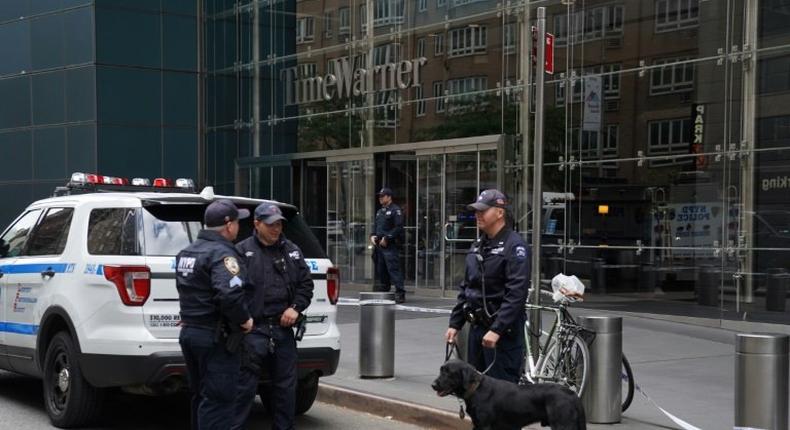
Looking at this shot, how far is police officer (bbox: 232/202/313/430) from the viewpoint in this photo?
20.0ft

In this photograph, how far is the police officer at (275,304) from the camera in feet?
20.0

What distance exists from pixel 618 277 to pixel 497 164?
10.2ft

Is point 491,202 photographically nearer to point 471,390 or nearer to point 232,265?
point 471,390

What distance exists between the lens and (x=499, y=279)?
20.1ft

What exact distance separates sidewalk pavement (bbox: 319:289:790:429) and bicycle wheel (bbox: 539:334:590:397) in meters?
0.43

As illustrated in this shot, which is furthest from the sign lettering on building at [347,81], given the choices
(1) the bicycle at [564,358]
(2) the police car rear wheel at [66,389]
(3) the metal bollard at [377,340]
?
(2) the police car rear wheel at [66,389]

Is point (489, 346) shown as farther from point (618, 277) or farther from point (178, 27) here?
point (178, 27)

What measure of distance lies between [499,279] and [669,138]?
8943 millimetres

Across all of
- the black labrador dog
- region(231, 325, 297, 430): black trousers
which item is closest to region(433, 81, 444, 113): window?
region(231, 325, 297, 430): black trousers

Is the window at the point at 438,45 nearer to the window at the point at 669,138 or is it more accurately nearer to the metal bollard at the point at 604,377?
the window at the point at 669,138

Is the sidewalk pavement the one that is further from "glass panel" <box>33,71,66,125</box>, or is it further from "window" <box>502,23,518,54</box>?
"glass panel" <box>33,71,66,125</box>

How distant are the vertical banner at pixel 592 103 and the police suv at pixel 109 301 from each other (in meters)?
8.59

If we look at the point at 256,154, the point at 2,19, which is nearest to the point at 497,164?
the point at 256,154

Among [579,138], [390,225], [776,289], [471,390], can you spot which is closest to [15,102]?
[390,225]
